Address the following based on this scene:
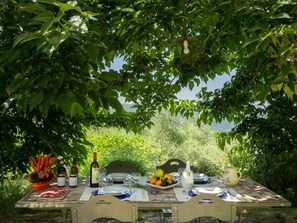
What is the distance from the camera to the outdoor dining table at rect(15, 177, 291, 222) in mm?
2531

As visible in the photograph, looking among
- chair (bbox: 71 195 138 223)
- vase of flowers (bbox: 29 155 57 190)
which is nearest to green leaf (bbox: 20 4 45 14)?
chair (bbox: 71 195 138 223)

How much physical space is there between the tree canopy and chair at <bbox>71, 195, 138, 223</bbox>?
561mm

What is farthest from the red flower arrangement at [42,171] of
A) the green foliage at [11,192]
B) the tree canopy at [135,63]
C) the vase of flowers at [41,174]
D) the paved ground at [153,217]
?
the green foliage at [11,192]

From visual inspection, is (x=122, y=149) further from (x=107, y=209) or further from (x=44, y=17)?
(x=44, y=17)

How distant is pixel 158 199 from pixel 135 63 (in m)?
2.25

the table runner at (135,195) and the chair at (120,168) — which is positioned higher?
the table runner at (135,195)

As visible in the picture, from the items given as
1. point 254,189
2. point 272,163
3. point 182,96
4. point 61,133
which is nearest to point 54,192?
point 61,133

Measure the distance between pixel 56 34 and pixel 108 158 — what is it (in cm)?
581

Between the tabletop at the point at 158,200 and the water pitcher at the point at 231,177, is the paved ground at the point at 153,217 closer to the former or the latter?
the water pitcher at the point at 231,177

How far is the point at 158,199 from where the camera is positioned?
8.62 feet

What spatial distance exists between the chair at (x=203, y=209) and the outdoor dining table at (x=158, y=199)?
0.74ft

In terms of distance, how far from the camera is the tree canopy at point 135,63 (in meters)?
1.21

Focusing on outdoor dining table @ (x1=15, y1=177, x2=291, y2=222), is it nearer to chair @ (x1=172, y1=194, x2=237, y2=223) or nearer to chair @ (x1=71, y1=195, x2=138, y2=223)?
chair @ (x1=71, y1=195, x2=138, y2=223)

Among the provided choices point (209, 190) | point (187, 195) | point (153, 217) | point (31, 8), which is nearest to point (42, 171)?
point (187, 195)
